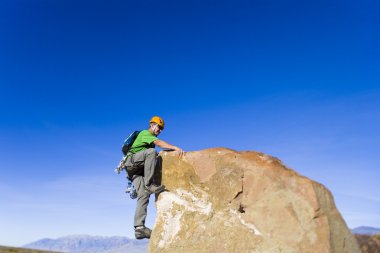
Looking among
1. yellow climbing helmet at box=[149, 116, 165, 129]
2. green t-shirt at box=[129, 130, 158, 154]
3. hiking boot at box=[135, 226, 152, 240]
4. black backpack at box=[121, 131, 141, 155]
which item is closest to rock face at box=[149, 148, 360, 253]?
hiking boot at box=[135, 226, 152, 240]

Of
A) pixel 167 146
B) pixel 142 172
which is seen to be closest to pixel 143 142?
pixel 167 146

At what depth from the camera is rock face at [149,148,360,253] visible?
9.08m

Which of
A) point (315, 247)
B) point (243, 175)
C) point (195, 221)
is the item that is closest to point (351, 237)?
point (315, 247)

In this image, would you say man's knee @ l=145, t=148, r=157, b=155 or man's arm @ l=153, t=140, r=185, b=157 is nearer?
man's knee @ l=145, t=148, r=157, b=155

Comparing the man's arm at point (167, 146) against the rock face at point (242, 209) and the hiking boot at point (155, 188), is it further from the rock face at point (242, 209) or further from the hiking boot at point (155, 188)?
the hiking boot at point (155, 188)

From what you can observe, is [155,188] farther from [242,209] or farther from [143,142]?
[242,209]

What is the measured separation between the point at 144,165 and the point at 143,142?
71 cm

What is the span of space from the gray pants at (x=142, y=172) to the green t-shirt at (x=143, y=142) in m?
0.26

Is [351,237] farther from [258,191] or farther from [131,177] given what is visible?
[131,177]

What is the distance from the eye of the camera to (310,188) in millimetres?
9336

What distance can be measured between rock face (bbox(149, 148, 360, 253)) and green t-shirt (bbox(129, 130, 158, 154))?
73 cm

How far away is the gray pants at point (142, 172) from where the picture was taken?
35.7 feet

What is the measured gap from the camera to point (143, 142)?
11.3 metres

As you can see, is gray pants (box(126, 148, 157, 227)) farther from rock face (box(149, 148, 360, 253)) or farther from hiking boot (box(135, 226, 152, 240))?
→ rock face (box(149, 148, 360, 253))
